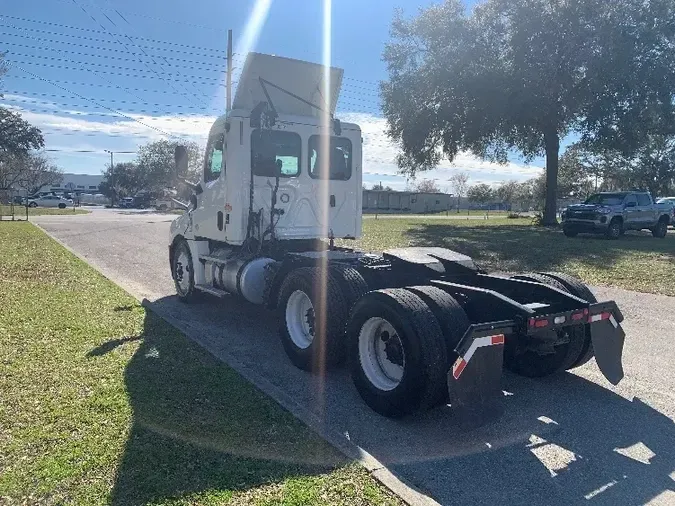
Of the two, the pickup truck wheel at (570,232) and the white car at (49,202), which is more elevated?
the white car at (49,202)

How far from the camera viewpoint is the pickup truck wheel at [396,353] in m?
4.19

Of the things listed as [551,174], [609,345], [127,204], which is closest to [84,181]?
[127,204]

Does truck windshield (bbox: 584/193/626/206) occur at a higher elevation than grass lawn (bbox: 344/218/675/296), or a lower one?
higher

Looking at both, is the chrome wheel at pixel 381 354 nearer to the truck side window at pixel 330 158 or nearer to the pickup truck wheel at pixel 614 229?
the truck side window at pixel 330 158

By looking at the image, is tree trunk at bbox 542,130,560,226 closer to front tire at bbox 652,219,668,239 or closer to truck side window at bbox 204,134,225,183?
front tire at bbox 652,219,668,239

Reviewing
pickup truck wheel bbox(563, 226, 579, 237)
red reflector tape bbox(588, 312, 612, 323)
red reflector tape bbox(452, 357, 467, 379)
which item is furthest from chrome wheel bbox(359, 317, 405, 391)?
pickup truck wheel bbox(563, 226, 579, 237)

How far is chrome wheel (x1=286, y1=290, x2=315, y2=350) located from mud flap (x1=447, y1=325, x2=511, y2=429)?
2181 mm

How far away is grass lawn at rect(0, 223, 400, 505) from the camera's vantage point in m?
3.30

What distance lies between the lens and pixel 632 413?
472cm

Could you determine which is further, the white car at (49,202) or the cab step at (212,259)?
the white car at (49,202)

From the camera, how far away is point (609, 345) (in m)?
4.85

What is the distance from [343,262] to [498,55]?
1014 inches

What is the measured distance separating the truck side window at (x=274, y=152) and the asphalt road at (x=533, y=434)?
218 centimetres

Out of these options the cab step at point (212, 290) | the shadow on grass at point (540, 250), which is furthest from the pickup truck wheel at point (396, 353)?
the shadow on grass at point (540, 250)
